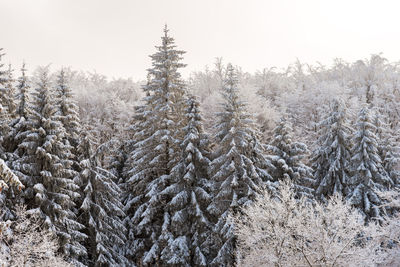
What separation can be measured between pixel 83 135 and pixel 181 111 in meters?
7.88

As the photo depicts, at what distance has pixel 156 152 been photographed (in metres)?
27.4

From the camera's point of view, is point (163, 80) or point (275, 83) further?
point (275, 83)

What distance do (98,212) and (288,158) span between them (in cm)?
1492

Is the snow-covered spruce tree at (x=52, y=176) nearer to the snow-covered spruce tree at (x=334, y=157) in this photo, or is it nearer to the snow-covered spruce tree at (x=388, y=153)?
the snow-covered spruce tree at (x=334, y=157)

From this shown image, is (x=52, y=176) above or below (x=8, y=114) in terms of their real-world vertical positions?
below

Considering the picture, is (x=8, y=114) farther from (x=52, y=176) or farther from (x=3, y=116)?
(x=52, y=176)

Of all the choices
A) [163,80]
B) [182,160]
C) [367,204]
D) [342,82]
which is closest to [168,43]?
[163,80]

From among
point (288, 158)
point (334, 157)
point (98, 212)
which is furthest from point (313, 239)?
point (334, 157)

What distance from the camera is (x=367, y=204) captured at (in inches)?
1134

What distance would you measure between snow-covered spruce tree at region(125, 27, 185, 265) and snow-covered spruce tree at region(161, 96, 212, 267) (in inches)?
33.1

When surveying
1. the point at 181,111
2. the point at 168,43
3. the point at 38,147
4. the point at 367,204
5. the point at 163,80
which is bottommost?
the point at 367,204

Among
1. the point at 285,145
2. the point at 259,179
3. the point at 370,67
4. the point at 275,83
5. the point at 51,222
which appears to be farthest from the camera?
the point at 275,83

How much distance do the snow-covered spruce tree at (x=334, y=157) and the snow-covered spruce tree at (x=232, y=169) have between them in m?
7.48

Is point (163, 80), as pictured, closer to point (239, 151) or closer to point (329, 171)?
point (239, 151)
